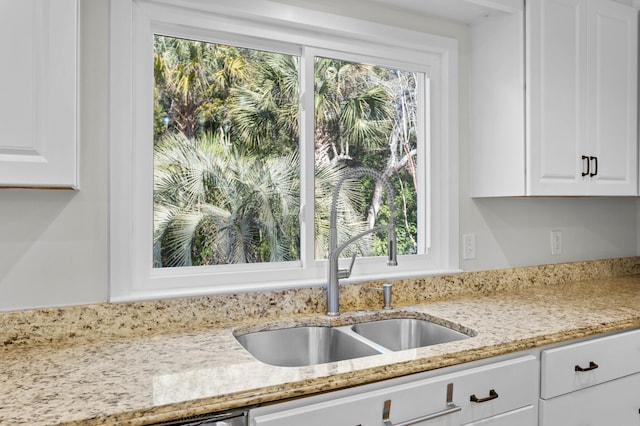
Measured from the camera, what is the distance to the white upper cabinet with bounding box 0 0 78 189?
1066 millimetres

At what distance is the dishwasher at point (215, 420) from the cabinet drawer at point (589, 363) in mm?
978

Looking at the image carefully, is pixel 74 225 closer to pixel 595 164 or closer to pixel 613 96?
pixel 595 164

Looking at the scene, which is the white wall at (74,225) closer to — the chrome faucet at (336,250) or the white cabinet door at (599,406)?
the chrome faucet at (336,250)

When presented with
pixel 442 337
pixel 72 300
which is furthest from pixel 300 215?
pixel 72 300

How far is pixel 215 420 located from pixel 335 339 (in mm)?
673

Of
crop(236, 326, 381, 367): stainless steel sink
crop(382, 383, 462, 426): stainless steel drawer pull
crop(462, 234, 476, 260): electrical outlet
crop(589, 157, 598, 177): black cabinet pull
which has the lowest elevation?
crop(382, 383, 462, 426): stainless steel drawer pull

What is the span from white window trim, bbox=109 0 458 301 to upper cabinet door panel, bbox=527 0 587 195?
332 mm

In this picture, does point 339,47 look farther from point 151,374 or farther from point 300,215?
point 151,374

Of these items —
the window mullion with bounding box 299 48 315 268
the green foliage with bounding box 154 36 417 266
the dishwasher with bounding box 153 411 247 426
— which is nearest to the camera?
the dishwasher with bounding box 153 411 247 426

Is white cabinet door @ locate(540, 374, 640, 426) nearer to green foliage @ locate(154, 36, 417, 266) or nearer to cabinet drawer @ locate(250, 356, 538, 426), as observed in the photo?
cabinet drawer @ locate(250, 356, 538, 426)

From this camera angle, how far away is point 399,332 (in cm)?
172

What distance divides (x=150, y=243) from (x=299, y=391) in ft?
2.65

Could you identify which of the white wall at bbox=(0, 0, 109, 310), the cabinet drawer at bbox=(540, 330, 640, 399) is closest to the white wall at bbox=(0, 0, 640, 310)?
the white wall at bbox=(0, 0, 109, 310)

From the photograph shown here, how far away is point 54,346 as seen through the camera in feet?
4.34
